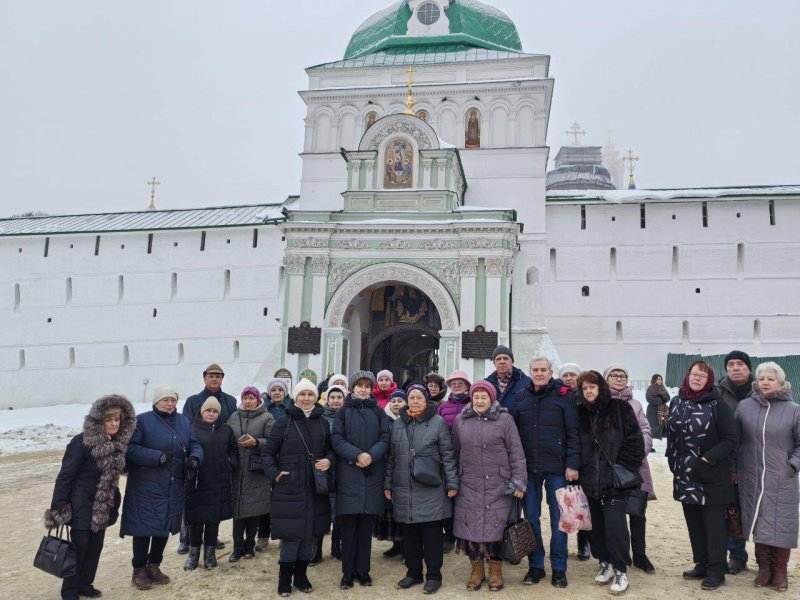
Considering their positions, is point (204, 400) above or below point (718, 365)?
below

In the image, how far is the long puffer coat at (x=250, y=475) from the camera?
200 inches

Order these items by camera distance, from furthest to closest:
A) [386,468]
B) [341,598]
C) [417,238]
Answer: [417,238], [386,468], [341,598]

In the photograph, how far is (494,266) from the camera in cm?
1526

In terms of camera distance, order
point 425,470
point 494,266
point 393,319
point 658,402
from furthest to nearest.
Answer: point 393,319, point 494,266, point 658,402, point 425,470

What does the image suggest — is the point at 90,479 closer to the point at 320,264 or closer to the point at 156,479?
the point at 156,479

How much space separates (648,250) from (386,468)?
17.6 meters

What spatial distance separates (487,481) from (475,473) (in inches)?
3.8

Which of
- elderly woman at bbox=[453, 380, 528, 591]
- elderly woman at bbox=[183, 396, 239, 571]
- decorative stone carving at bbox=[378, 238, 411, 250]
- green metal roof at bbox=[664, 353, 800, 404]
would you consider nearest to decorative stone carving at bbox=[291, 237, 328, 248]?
decorative stone carving at bbox=[378, 238, 411, 250]

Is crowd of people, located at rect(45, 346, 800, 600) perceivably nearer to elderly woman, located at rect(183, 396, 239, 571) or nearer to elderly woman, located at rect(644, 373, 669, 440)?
elderly woman, located at rect(183, 396, 239, 571)

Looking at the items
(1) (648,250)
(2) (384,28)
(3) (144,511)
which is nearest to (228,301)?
(2) (384,28)

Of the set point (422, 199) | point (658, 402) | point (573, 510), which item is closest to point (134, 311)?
point (422, 199)

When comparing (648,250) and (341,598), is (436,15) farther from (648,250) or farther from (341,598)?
(341,598)

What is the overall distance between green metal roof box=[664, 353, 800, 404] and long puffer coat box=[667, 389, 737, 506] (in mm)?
13559

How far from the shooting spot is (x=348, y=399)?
4617 mm
